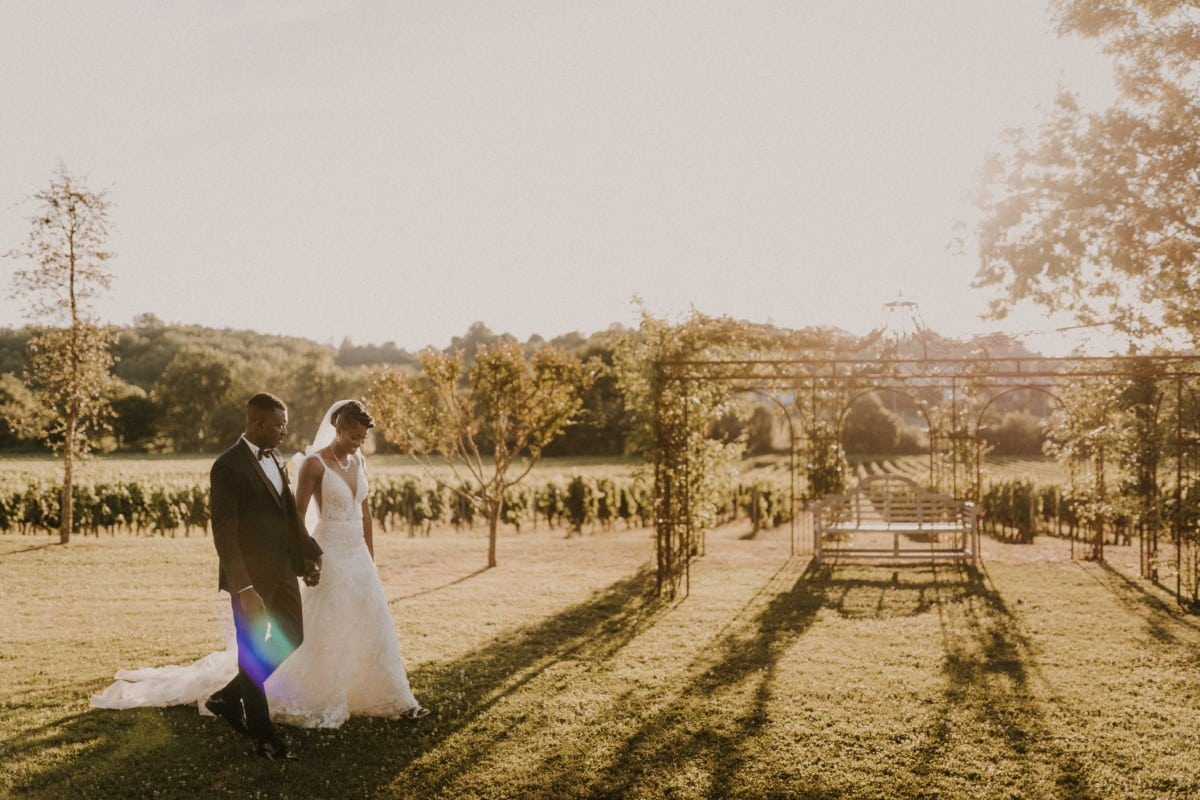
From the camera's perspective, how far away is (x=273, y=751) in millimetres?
4824

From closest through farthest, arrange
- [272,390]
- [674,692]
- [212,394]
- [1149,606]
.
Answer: [674,692] < [1149,606] < [212,394] < [272,390]

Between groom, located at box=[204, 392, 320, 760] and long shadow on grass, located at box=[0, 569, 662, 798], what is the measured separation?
28cm

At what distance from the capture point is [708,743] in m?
5.23

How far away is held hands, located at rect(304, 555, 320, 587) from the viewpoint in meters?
4.91

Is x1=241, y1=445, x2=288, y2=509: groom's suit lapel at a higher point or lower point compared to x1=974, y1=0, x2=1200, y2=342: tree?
lower

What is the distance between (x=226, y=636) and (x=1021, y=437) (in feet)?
153

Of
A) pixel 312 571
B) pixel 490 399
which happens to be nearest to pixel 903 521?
pixel 490 399

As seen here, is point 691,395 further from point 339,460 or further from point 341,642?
point 341,642

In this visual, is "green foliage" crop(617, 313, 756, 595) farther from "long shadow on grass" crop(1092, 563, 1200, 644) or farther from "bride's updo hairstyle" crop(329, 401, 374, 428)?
"bride's updo hairstyle" crop(329, 401, 374, 428)

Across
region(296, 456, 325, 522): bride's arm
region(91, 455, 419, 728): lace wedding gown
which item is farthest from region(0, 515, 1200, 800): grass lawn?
region(296, 456, 325, 522): bride's arm

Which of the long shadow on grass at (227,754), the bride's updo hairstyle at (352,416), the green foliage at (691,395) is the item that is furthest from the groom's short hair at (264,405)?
the green foliage at (691,395)

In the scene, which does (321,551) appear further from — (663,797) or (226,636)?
(226,636)

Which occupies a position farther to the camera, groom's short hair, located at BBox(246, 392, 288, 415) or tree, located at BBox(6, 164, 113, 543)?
tree, located at BBox(6, 164, 113, 543)

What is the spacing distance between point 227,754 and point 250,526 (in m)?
1.40
